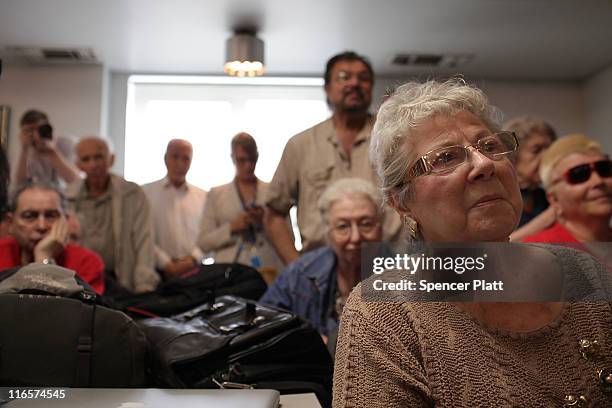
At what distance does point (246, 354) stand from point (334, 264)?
2.15ft

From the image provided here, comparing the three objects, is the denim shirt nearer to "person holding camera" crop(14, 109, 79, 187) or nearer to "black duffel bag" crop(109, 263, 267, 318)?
"black duffel bag" crop(109, 263, 267, 318)

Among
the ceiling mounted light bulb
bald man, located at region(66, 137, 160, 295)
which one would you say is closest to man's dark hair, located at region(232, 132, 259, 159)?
bald man, located at region(66, 137, 160, 295)

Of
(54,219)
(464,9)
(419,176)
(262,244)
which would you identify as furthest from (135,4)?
(419,176)

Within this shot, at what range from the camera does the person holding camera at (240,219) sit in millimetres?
2422

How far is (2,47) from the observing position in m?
1.97

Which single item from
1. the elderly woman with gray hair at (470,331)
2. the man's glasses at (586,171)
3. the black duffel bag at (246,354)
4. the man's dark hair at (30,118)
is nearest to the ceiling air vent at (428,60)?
the man's glasses at (586,171)

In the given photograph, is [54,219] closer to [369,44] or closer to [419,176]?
[419,176]

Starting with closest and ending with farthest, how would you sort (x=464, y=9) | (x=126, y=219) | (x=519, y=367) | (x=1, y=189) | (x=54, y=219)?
(x=519, y=367) → (x=1, y=189) → (x=54, y=219) → (x=126, y=219) → (x=464, y=9)

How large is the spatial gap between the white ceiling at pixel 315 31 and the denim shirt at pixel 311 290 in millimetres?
2033

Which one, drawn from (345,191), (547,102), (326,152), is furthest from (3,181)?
(547,102)

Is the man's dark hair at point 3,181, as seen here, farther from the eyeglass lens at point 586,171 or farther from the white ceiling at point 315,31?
the white ceiling at point 315,31

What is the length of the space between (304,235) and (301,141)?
0.35 metres

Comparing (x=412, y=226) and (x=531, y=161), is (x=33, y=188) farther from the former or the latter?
(x=531, y=161)

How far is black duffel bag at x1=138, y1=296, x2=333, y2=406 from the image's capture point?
1.15m
